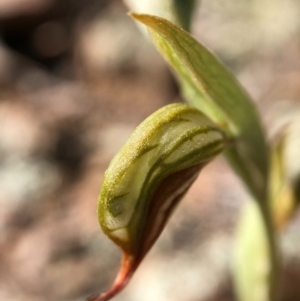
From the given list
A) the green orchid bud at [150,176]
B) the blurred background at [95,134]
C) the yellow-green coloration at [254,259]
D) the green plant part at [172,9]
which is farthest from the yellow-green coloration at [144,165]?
the blurred background at [95,134]

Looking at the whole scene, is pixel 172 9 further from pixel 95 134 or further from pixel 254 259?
pixel 95 134

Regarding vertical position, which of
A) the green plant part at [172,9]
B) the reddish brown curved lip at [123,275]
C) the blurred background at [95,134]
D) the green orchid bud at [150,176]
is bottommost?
the blurred background at [95,134]

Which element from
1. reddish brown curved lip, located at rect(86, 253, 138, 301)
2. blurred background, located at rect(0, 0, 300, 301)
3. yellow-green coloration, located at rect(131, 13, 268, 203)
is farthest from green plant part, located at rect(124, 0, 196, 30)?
blurred background, located at rect(0, 0, 300, 301)

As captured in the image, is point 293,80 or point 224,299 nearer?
point 224,299

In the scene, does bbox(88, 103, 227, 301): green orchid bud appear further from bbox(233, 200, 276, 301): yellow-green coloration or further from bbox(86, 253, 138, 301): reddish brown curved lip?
bbox(233, 200, 276, 301): yellow-green coloration

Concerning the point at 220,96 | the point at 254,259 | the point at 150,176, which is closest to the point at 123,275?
the point at 150,176

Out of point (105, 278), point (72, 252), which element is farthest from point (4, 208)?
point (105, 278)

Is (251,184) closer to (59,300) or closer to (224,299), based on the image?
(224,299)

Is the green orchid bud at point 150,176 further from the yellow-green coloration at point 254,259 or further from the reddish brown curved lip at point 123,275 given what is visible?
the yellow-green coloration at point 254,259
